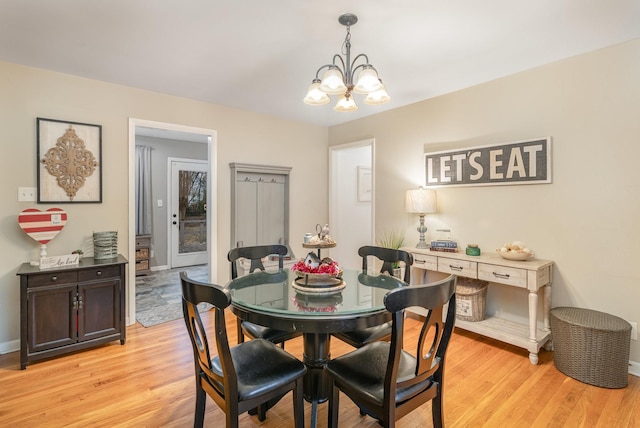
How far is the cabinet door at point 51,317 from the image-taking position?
8.52ft

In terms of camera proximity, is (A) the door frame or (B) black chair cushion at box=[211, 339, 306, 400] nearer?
(B) black chair cushion at box=[211, 339, 306, 400]

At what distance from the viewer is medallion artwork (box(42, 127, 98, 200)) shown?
3.02 meters

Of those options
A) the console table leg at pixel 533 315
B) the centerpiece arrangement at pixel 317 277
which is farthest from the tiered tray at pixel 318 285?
the console table leg at pixel 533 315

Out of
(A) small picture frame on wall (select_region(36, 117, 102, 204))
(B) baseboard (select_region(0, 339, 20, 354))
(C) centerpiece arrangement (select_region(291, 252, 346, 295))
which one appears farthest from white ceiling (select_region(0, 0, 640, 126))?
(B) baseboard (select_region(0, 339, 20, 354))

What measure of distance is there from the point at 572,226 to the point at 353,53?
2.32m

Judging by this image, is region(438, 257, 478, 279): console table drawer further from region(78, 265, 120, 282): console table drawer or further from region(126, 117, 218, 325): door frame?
region(78, 265, 120, 282): console table drawer

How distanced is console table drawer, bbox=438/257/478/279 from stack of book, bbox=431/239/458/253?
0.15 meters

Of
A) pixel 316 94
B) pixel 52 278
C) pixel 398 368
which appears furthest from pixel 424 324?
pixel 52 278

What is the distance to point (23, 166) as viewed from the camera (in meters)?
2.89

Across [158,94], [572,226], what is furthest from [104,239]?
[572,226]

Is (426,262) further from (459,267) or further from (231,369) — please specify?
(231,369)

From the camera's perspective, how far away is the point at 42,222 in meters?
2.83

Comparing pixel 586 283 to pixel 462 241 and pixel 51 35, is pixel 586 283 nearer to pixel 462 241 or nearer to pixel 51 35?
pixel 462 241

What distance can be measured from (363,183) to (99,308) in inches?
151
